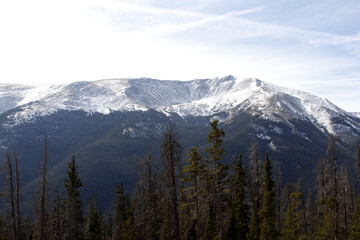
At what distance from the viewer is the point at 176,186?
2836cm

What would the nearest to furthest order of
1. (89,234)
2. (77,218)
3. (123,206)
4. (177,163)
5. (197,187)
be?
(177,163)
(197,187)
(77,218)
(89,234)
(123,206)

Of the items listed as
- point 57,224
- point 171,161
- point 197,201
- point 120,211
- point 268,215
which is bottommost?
point 120,211

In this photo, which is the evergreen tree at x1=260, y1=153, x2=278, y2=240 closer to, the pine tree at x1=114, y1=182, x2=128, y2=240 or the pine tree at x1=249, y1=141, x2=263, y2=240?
the pine tree at x1=249, y1=141, x2=263, y2=240

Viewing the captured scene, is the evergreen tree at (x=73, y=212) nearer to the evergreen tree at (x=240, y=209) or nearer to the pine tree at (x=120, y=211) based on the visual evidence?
the pine tree at (x=120, y=211)

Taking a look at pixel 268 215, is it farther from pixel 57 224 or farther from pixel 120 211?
pixel 120 211

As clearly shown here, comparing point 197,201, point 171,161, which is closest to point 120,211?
point 197,201

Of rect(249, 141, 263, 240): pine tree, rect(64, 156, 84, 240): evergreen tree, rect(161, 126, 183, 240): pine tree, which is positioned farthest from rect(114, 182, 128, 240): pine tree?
rect(161, 126, 183, 240): pine tree

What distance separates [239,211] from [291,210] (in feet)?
25.0

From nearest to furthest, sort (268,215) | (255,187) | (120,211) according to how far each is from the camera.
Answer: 1. (268,215)
2. (255,187)
3. (120,211)

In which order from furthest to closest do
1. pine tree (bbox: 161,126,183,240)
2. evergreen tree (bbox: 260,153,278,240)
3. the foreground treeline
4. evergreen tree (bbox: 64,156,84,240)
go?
1. evergreen tree (bbox: 64,156,84,240)
2. evergreen tree (bbox: 260,153,278,240)
3. the foreground treeline
4. pine tree (bbox: 161,126,183,240)

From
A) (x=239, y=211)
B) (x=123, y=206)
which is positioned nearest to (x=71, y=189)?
(x=123, y=206)

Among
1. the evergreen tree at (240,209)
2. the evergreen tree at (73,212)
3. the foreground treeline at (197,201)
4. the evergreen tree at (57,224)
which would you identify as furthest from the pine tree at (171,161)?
the evergreen tree at (73,212)

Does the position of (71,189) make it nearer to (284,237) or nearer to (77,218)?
(77,218)

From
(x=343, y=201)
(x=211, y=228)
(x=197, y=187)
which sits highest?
(x=197, y=187)
